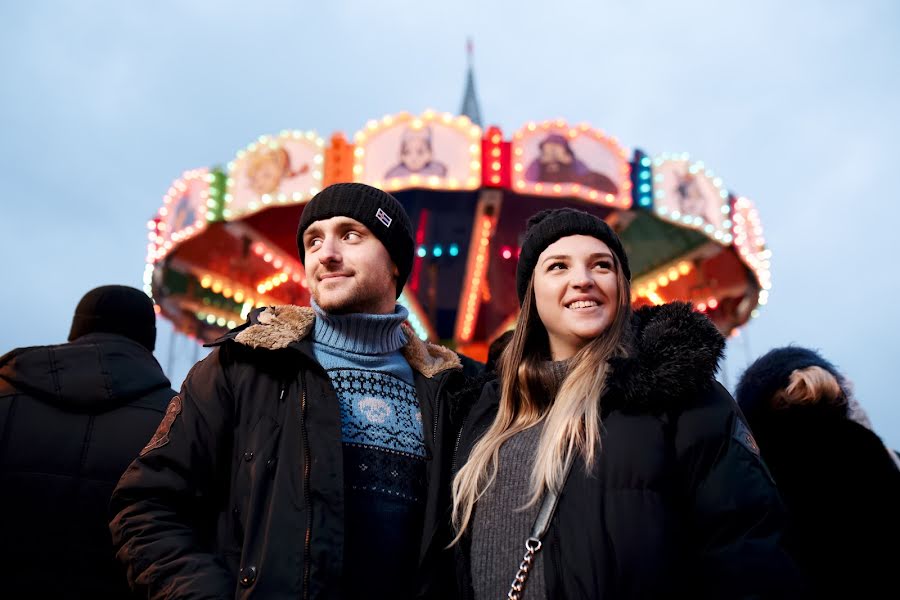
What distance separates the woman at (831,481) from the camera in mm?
2291

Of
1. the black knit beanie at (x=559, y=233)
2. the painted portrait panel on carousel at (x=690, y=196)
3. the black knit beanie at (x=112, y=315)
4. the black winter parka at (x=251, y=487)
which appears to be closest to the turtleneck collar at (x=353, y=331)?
the black winter parka at (x=251, y=487)

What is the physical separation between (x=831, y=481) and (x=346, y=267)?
1878 millimetres

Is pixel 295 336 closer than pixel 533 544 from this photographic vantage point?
No

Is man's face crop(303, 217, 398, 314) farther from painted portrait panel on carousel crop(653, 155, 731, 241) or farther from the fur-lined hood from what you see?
painted portrait panel on carousel crop(653, 155, 731, 241)

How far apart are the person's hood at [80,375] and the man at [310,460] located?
0.64 meters

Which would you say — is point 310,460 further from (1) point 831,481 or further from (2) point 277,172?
(2) point 277,172

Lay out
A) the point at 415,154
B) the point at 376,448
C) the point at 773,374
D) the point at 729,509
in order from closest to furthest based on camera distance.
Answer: the point at 729,509
the point at 376,448
the point at 773,374
the point at 415,154

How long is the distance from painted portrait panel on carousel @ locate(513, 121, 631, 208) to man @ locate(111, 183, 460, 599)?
7855mm

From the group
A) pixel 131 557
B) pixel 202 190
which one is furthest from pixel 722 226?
pixel 131 557

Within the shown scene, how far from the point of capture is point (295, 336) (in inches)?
86.6

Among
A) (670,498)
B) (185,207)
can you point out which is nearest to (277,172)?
(185,207)

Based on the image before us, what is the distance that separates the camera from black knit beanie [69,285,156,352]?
2.85 m

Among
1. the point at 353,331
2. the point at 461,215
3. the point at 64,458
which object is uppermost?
the point at 461,215

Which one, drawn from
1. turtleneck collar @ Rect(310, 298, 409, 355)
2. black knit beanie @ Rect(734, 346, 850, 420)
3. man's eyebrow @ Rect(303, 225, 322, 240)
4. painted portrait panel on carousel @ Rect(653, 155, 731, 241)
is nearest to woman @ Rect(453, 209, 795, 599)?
turtleneck collar @ Rect(310, 298, 409, 355)
